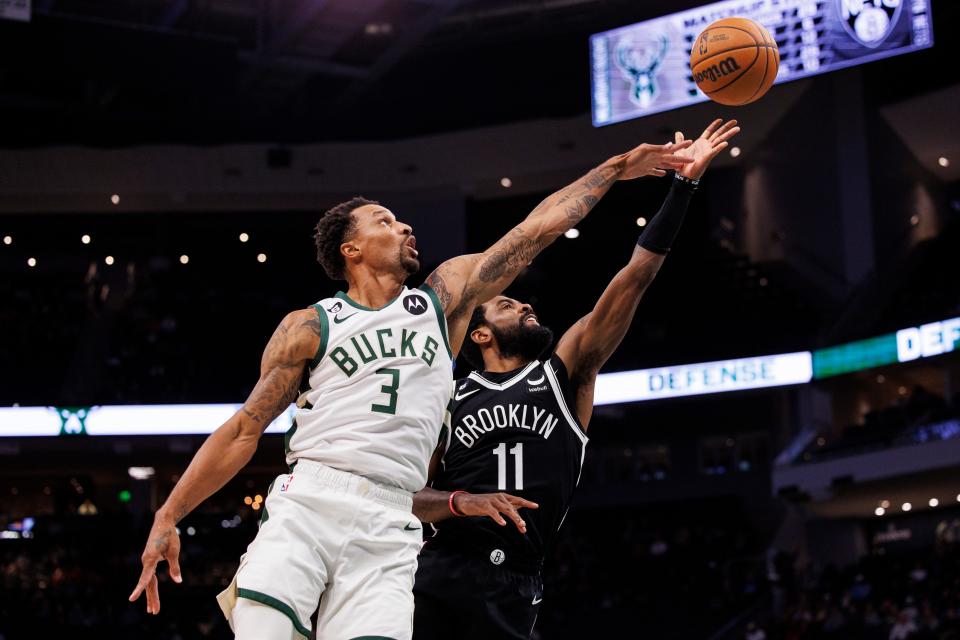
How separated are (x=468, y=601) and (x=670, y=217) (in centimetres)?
184

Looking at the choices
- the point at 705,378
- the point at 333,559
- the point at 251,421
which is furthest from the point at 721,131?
the point at 705,378

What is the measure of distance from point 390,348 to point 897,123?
23.3 m

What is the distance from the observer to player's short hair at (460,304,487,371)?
573 cm

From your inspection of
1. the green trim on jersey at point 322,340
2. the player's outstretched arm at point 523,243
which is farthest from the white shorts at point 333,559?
the player's outstretched arm at point 523,243

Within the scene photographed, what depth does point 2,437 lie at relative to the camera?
2494 cm

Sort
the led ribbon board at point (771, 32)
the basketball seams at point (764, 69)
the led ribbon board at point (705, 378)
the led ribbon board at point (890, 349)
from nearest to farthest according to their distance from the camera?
the basketball seams at point (764, 69) → the led ribbon board at point (771, 32) → the led ribbon board at point (890, 349) → the led ribbon board at point (705, 378)

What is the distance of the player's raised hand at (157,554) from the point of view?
154 inches

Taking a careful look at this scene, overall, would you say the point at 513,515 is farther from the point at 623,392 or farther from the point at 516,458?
the point at 623,392

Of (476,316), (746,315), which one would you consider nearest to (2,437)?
(746,315)

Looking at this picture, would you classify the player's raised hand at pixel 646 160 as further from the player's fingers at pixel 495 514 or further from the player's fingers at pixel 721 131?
the player's fingers at pixel 495 514

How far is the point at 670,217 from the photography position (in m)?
5.29

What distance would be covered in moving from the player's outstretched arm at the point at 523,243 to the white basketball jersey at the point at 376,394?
0.63 feet

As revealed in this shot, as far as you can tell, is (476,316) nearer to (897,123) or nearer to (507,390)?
(507,390)

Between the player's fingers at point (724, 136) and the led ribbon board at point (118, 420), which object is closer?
the player's fingers at point (724, 136)
